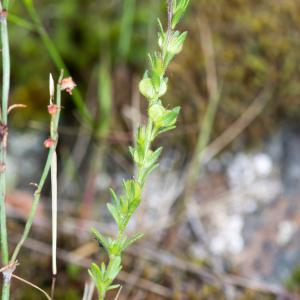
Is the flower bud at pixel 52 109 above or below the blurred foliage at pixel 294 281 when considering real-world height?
above

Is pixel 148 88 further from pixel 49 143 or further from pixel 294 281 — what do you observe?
pixel 294 281

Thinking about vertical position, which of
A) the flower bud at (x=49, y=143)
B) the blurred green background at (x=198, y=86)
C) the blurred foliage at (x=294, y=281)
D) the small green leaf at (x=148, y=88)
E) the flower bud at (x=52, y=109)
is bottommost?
the blurred foliage at (x=294, y=281)

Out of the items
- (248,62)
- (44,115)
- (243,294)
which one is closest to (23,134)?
(44,115)

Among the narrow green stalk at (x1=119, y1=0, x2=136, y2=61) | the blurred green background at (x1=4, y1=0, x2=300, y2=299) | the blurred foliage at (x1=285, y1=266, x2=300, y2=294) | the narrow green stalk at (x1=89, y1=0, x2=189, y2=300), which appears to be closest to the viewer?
the narrow green stalk at (x1=89, y1=0, x2=189, y2=300)

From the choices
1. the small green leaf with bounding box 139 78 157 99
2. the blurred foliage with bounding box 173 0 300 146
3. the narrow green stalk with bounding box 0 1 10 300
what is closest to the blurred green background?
the blurred foliage with bounding box 173 0 300 146

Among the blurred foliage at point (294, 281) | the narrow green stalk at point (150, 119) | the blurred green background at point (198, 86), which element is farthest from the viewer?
the blurred green background at point (198, 86)

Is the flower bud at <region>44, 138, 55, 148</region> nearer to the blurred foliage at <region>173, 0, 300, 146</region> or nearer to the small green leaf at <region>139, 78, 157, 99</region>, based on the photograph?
the small green leaf at <region>139, 78, 157, 99</region>

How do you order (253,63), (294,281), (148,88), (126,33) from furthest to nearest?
(126,33) < (253,63) < (294,281) < (148,88)

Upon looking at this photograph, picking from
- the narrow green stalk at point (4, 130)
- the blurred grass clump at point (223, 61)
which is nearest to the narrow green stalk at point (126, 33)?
the blurred grass clump at point (223, 61)

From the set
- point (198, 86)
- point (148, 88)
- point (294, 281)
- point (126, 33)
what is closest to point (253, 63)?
point (198, 86)

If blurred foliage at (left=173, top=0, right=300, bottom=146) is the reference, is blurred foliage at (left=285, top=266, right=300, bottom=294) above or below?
below

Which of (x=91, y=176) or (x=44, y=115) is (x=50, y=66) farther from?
(x=91, y=176)

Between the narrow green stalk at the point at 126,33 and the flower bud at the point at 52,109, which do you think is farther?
the narrow green stalk at the point at 126,33

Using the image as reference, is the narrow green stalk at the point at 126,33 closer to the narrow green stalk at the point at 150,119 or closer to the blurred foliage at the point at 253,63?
the blurred foliage at the point at 253,63
